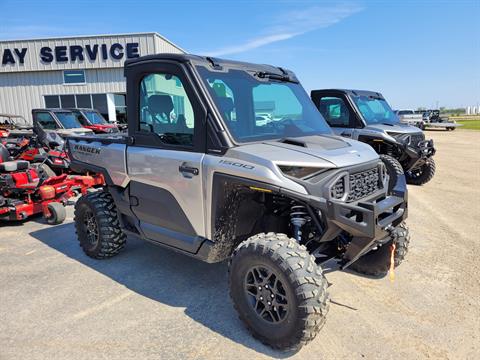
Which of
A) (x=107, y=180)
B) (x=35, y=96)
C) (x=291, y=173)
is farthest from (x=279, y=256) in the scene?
(x=35, y=96)

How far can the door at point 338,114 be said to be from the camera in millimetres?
8567

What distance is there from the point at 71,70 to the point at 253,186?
25790 mm

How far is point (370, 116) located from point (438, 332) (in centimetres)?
653

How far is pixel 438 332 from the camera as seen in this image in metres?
3.13

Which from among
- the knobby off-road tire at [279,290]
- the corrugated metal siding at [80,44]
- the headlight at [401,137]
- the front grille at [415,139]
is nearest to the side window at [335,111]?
the headlight at [401,137]

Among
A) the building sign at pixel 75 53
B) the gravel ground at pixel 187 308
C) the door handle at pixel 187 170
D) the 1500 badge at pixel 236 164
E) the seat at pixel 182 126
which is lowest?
the gravel ground at pixel 187 308

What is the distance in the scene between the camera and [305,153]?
9.91 feet

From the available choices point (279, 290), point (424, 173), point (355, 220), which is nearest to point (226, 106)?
point (355, 220)

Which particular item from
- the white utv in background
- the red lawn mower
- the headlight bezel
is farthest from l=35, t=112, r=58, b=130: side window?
the headlight bezel

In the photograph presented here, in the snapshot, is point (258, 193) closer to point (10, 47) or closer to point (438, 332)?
point (438, 332)

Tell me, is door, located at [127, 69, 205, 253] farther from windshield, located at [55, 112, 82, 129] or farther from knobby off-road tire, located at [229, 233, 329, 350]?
windshield, located at [55, 112, 82, 129]

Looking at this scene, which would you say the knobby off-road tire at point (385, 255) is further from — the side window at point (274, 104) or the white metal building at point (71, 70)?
the white metal building at point (71, 70)

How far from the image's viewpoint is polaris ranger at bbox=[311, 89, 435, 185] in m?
8.24

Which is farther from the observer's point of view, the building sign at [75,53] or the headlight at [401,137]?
the building sign at [75,53]
